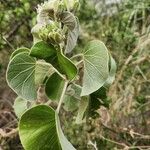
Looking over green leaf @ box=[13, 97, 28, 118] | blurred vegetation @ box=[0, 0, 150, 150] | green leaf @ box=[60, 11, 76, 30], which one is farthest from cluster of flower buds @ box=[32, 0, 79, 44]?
blurred vegetation @ box=[0, 0, 150, 150]

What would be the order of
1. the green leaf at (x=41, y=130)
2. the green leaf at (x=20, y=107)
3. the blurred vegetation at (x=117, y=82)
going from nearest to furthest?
the green leaf at (x=41, y=130), the green leaf at (x=20, y=107), the blurred vegetation at (x=117, y=82)

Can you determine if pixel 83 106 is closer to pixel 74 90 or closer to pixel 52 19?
pixel 74 90

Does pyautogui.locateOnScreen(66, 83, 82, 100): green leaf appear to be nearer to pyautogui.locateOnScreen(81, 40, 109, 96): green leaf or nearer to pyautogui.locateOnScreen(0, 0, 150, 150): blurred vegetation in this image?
pyautogui.locateOnScreen(81, 40, 109, 96): green leaf

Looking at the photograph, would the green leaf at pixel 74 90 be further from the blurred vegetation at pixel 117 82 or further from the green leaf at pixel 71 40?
the blurred vegetation at pixel 117 82

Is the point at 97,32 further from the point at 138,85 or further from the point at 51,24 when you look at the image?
the point at 51,24

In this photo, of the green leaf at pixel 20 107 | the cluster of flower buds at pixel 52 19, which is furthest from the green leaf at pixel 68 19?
the green leaf at pixel 20 107

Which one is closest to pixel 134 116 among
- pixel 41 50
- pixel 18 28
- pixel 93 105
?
pixel 18 28
